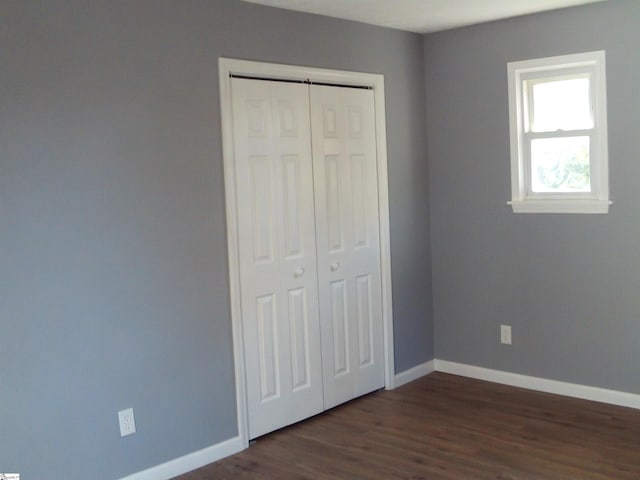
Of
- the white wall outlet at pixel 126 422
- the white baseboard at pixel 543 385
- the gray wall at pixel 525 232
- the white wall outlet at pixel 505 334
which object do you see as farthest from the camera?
the white wall outlet at pixel 505 334

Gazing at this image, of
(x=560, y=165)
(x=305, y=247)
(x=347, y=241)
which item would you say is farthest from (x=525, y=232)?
(x=305, y=247)

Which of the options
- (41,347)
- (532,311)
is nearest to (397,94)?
(532,311)

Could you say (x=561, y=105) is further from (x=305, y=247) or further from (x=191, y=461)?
(x=191, y=461)

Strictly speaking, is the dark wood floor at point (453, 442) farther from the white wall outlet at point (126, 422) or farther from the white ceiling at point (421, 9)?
the white ceiling at point (421, 9)

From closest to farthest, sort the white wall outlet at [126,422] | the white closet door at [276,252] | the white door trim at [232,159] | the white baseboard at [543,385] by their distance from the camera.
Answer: the white wall outlet at [126,422], the white door trim at [232,159], the white closet door at [276,252], the white baseboard at [543,385]

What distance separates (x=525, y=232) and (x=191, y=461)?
254 centimetres

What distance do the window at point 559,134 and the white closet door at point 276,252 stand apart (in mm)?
1445

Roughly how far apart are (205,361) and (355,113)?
1.85 meters

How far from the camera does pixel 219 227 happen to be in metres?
3.47

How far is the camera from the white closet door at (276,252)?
361 cm

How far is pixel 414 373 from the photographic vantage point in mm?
4699

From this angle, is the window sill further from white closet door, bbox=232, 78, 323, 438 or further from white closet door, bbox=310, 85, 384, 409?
white closet door, bbox=232, 78, 323, 438

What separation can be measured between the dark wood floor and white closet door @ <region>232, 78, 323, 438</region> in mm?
239

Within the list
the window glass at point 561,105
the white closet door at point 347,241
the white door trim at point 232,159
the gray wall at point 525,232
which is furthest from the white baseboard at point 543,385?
the white door trim at point 232,159
